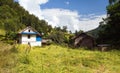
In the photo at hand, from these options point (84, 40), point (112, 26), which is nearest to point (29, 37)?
point (84, 40)

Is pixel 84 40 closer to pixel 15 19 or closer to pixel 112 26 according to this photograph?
pixel 112 26

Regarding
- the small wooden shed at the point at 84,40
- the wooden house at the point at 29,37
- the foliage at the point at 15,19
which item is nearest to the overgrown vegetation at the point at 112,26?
the small wooden shed at the point at 84,40

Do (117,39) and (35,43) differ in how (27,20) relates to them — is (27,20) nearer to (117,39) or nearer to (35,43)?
(35,43)

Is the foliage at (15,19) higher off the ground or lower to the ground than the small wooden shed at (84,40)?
higher

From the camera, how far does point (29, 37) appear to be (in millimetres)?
35469

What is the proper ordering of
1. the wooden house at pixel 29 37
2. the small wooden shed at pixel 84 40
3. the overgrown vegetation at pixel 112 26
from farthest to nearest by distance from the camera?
the wooden house at pixel 29 37
the small wooden shed at pixel 84 40
the overgrown vegetation at pixel 112 26

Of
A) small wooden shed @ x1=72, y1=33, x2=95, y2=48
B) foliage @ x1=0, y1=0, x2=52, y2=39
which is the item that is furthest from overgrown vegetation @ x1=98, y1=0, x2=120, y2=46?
foliage @ x1=0, y1=0, x2=52, y2=39

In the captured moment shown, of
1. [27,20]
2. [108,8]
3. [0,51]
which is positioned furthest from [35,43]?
[0,51]

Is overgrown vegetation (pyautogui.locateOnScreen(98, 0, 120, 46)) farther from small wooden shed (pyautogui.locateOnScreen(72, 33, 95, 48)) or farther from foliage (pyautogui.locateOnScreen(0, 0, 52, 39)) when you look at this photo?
foliage (pyautogui.locateOnScreen(0, 0, 52, 39))

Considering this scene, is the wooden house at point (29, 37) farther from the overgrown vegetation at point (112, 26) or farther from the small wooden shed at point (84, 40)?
the overgrown vegetation at point (112, 26)

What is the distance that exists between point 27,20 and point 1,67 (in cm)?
5040

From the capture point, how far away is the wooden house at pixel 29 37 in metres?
34.3

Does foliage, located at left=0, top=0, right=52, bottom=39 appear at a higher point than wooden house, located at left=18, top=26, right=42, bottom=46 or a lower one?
higher

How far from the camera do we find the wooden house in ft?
112
